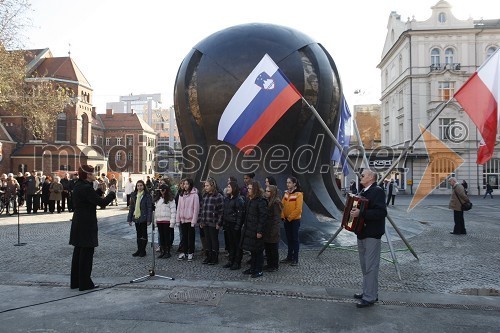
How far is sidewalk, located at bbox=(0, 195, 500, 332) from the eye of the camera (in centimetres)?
466

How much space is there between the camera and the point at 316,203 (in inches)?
446

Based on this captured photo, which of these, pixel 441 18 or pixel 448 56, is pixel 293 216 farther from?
pixel 441 18

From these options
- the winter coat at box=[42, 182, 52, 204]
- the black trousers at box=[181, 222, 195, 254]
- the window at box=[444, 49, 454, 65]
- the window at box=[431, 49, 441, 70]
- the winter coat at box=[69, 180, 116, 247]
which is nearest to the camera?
the winter coat at box=[69, 180, 116, 247]

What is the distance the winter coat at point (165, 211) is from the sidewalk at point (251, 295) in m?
0.85

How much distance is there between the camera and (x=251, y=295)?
5.77 meters

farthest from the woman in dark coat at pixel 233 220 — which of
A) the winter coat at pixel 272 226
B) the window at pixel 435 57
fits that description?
the window at pixel 435 57

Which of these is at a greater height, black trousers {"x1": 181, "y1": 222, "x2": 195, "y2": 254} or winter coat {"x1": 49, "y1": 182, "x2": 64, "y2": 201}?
winter coat {"x1": 49, "y1": 182, "x2": 64, "y2": 201}

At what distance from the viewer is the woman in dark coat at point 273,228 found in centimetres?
718

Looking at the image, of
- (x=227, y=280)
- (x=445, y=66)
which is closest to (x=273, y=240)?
(x=227, y=280)

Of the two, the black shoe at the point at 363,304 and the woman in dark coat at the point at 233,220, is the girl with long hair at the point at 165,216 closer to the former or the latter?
the woman in dark coat at the point at 233,220

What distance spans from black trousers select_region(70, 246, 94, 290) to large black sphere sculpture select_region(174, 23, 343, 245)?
5.45 m

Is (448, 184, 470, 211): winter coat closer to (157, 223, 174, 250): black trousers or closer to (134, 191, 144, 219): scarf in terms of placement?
(157, 223, 174, 250): black trousers

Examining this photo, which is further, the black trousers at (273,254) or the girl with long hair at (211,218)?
the girl with long hair at (211,218)

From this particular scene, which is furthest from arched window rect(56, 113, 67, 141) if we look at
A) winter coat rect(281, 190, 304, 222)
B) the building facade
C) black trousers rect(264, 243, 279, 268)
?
black trousers rect(264, 243, 279, 268)
